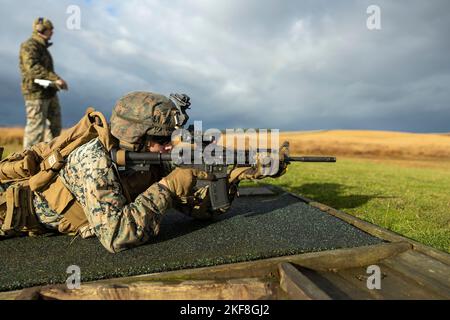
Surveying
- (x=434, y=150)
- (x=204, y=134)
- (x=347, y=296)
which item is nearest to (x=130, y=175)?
(x=204, y=134)

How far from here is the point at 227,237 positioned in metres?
3.81

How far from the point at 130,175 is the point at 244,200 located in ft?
8.69

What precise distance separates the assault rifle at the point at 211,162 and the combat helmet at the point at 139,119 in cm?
17

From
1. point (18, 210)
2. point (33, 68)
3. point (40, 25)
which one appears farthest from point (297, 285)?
point (40, 25)

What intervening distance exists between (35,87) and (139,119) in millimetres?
6433

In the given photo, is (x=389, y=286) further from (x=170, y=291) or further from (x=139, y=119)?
(x=139, y=119)

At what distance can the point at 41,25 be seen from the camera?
28.1 feet

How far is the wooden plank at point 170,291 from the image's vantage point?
2.45m

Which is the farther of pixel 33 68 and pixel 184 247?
pixel 33 68

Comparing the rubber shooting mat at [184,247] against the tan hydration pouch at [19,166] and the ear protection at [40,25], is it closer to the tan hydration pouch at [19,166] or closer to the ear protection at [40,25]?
the tan hydration pouch at [19,166]

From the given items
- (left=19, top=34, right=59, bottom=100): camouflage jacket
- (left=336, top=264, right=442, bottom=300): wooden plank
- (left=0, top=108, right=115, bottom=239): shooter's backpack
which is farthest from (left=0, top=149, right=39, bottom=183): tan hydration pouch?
(left=19, top=34, right=59, bottom=100): camouflage jacket

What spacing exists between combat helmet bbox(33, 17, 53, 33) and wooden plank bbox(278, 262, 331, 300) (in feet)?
28.3

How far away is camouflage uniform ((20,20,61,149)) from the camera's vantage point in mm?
8398
